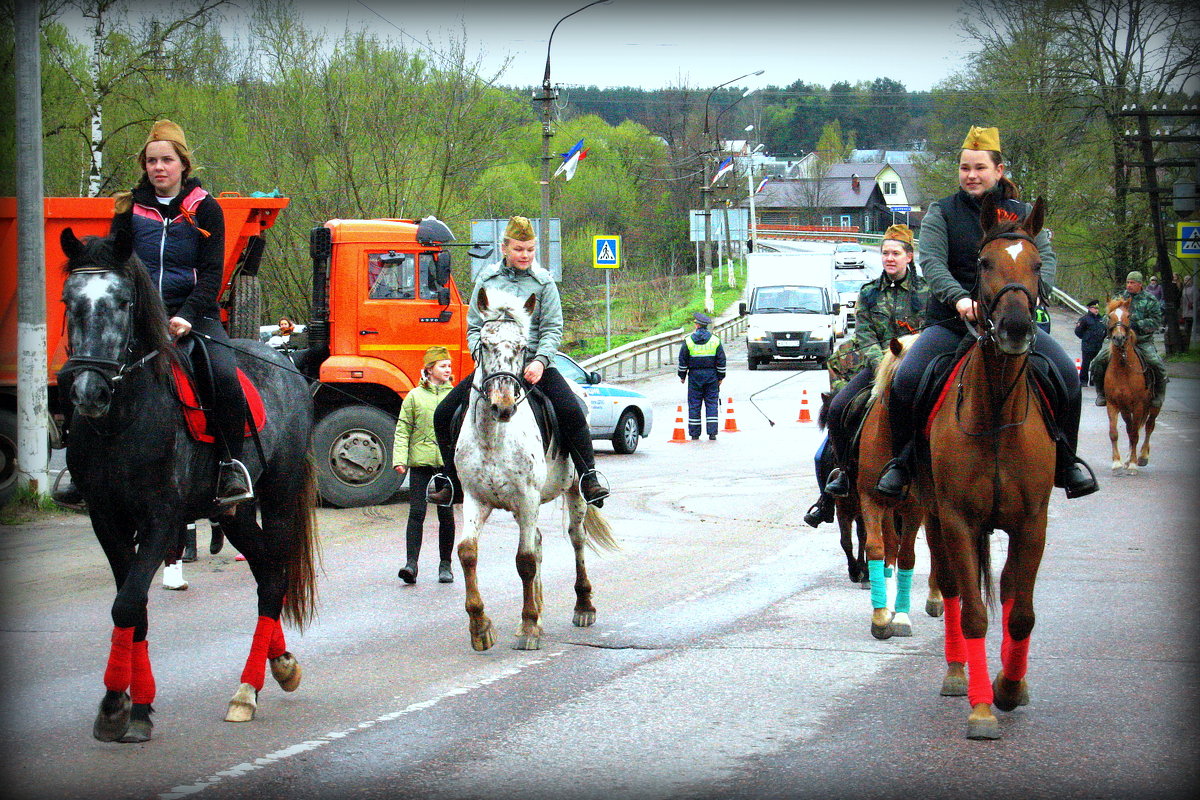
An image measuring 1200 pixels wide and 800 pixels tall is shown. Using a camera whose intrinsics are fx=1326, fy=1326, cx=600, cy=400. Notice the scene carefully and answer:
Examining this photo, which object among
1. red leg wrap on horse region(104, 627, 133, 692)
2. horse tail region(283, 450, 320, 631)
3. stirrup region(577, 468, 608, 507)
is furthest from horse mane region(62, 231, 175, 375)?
stirrup region(577, 468, 608, 507)

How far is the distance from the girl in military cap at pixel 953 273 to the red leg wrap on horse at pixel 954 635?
654mm

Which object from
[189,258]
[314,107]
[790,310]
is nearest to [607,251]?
[314,107]

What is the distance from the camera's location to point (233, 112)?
3036cm

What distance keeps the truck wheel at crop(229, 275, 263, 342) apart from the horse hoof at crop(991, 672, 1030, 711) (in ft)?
38.3

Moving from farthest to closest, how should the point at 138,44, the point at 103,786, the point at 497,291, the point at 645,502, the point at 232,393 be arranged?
the point at 138,44 < the point at 645,502 < the point at 497,291 < the point at 232,393 < the point at 103,786

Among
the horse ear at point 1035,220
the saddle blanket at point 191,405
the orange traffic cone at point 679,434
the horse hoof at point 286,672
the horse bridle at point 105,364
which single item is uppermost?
the horse ear at point 1035,220

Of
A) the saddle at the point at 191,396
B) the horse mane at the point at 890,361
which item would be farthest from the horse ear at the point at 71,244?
the horse mane at the point at 890,361

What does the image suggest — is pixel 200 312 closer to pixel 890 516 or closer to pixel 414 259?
pixel 890 516

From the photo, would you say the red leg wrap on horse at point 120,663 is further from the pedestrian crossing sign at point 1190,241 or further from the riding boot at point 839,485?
the pedestrian crossing sign at point 1190,241

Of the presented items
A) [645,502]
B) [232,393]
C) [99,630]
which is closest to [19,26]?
[99,630]

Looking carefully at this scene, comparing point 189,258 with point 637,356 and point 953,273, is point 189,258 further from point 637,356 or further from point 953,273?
point 637,356

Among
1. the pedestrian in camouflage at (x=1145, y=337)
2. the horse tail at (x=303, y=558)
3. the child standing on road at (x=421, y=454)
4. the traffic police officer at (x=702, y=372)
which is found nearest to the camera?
the horse tail at (x=303, y=558)

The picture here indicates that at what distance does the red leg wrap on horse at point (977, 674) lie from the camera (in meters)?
6.26

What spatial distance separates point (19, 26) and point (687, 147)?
226ft
